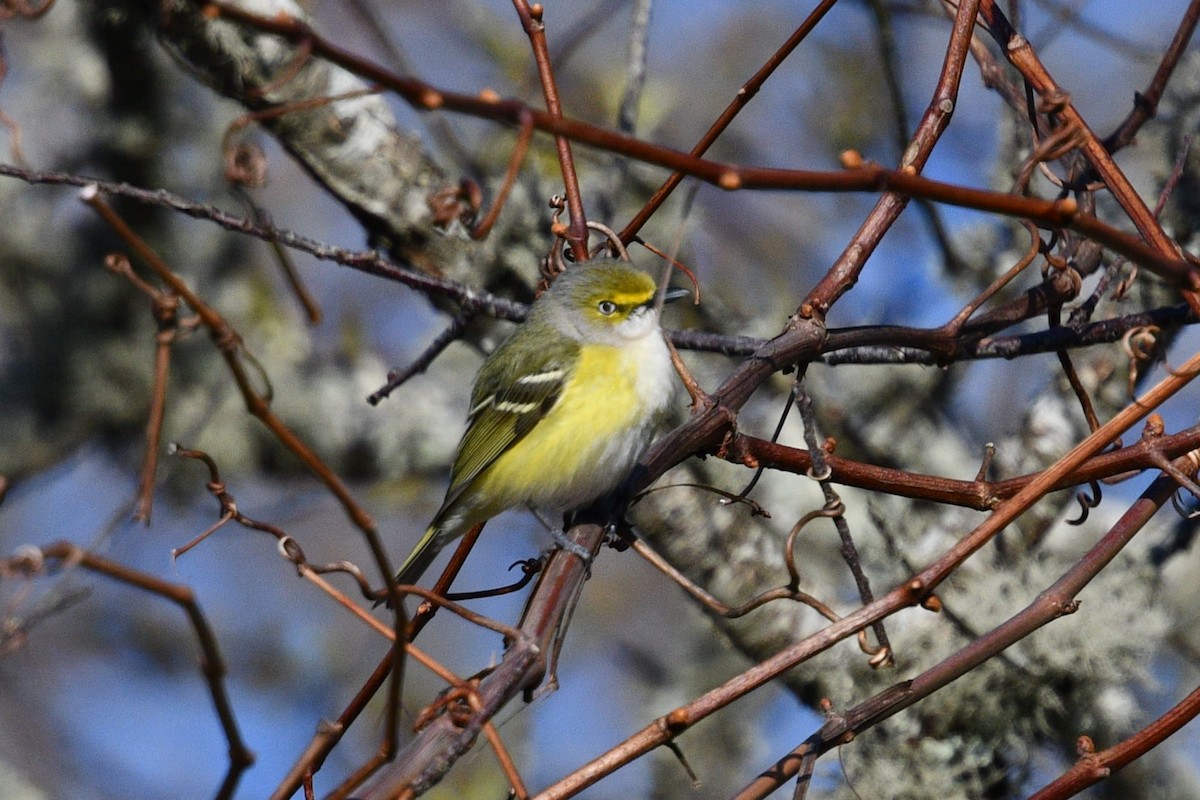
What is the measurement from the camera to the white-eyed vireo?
317cm

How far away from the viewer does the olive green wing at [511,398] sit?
3.51 metres

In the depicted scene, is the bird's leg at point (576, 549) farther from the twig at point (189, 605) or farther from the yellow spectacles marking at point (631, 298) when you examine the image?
the yellow spectacles marking at point (631, 298)

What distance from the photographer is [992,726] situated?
3982 mm

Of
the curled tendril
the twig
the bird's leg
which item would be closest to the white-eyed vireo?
the bird's leg

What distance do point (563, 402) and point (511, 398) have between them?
23 centimetres

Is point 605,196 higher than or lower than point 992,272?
higher

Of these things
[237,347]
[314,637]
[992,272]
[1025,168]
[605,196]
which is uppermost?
[314,637]

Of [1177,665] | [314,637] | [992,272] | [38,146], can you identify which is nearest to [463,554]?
[992,272]

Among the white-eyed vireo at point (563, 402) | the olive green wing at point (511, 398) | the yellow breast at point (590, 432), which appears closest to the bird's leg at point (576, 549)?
the yellow breast at point (590, 432)

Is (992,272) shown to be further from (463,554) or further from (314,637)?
(314,637)

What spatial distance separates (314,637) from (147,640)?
1.12 m

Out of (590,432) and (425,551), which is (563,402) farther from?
(425,551)

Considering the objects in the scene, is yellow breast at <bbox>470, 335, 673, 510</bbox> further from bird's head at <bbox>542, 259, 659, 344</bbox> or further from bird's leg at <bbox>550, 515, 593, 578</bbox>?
bird's leg at <bbox>550, 515, 593, 578</bbox>

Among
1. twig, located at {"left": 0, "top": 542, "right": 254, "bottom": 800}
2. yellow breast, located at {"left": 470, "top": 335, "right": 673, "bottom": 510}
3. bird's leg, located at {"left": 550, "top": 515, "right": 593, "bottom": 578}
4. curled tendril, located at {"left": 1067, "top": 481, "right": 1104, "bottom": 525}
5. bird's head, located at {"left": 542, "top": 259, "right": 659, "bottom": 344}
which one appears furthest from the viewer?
bird's head, located at {"left": 542, "top": 259, "right": 659, "bottom": 344}
